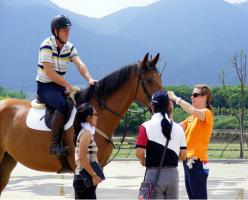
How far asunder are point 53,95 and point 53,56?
470 mm

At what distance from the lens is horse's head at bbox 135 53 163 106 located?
675 cm

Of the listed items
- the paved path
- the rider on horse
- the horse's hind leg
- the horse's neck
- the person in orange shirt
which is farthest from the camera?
the paved path

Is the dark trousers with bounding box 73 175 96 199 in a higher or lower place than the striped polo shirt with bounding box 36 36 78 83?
lower

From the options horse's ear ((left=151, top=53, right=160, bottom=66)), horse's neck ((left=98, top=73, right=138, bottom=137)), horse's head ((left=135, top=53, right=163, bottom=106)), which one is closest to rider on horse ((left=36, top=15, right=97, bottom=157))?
horse's neck ((left=98, top=73, right=138, bottom=137))

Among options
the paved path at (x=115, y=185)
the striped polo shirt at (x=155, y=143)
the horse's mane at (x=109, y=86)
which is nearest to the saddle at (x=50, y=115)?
the horse's mane at (x=109, y=86)

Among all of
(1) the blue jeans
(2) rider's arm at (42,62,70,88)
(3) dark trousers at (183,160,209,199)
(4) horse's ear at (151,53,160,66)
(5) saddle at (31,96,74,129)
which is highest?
(4) horse's ear at (151,53,160,66)

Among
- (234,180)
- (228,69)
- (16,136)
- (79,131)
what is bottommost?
(228,69)

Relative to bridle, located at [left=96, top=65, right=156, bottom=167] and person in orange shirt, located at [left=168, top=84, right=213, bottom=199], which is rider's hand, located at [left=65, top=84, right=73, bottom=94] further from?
person in orange shirt, located at [left=168, top=84, right=213, bottom=199]

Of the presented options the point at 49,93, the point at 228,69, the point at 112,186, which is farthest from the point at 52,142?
the point at 228,69

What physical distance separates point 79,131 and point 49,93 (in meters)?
1.37

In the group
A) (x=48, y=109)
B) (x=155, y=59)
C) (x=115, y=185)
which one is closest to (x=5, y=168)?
A: (x=48, y=109)

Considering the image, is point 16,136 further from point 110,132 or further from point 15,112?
point 110,132

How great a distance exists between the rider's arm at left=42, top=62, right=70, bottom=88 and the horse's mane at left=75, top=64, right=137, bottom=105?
0.24 m

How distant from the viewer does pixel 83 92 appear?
272 inches
